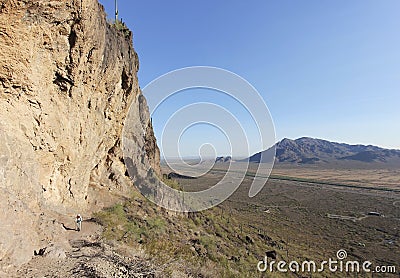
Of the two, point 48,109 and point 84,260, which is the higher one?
point 48,109

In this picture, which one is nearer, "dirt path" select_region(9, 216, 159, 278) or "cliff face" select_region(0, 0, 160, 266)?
"dirt path" select_region(9, 216, 159, 278)

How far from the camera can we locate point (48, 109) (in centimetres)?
1000

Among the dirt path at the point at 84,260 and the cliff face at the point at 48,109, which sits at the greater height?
the cliff face at the point at 48,109

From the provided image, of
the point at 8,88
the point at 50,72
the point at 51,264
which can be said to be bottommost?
the point at 51,264

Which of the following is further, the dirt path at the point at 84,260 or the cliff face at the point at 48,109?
the cliff face at the point at 48,109

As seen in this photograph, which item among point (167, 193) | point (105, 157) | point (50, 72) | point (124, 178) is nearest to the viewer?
point (50, 72)

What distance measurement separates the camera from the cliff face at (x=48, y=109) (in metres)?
7.30

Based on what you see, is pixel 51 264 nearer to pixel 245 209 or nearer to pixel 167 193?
pixel 167 193

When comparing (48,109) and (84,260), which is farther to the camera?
(48,109)

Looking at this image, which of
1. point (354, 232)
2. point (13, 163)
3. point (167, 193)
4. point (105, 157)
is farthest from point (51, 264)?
point (354, 232)

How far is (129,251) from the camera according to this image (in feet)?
32.6

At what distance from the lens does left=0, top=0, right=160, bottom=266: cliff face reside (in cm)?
730

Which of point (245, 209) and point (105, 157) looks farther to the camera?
point (245, 209)

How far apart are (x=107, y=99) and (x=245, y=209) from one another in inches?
1302
